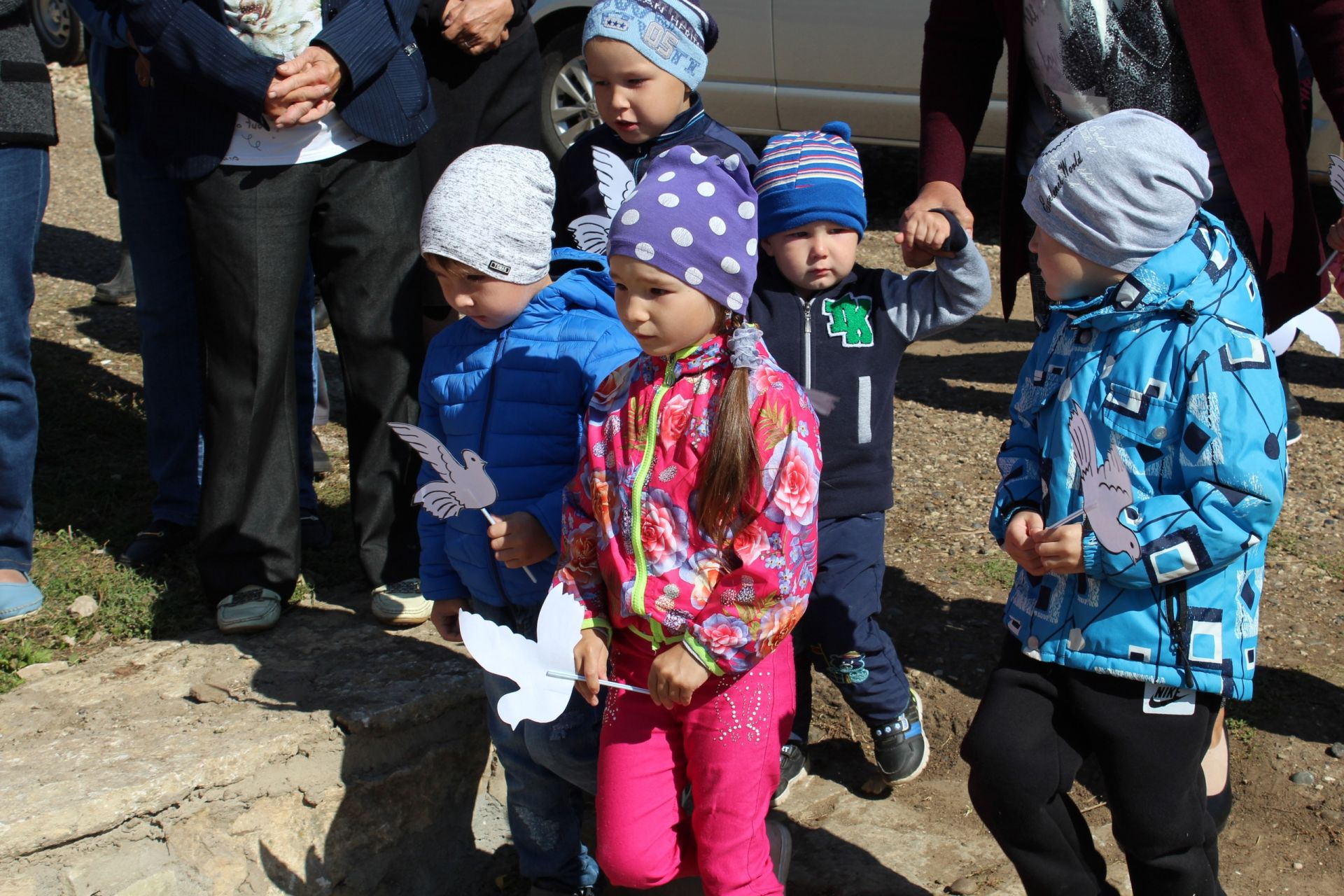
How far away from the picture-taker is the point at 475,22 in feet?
10.7

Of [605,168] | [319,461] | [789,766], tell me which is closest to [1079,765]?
[789,766]

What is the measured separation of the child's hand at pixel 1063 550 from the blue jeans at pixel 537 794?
94cm

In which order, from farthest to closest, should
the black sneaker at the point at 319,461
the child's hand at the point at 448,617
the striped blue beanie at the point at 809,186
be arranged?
1. the black sneaker at the point at 319,461
2. the child's hand at the point at 448,617
3. the striped blue beanie at the point at 809,186

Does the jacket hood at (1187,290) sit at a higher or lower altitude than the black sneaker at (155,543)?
higher

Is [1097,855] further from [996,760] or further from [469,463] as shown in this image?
[469,463]

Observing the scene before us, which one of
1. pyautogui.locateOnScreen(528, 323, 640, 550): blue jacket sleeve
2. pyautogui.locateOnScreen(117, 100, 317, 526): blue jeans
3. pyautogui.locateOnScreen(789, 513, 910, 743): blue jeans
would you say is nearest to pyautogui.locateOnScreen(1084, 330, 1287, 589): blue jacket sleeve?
pyautogui.locateOnScreen(789, 513, 910, 743): blue jeans

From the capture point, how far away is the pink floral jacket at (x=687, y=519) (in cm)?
200

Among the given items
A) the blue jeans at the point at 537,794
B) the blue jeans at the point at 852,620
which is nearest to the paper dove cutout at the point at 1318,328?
the blue jeans at the point at 852,620

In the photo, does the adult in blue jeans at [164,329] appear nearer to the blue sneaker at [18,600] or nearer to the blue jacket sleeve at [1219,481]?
the blue sneaker at [18,600]

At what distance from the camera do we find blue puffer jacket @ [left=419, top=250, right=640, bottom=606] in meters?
2.37

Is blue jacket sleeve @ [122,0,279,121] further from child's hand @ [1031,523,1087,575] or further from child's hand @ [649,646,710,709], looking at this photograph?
child's hand @ [1031,523,1087,575]

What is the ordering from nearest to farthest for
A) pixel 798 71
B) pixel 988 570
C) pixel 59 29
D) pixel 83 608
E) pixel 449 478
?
pixel 449 478, pixel 83 608, pixel 988 570, pixel 798 71, pixel 59 29

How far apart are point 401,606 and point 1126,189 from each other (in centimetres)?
204

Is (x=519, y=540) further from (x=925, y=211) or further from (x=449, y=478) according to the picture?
(x=925, y=211)
